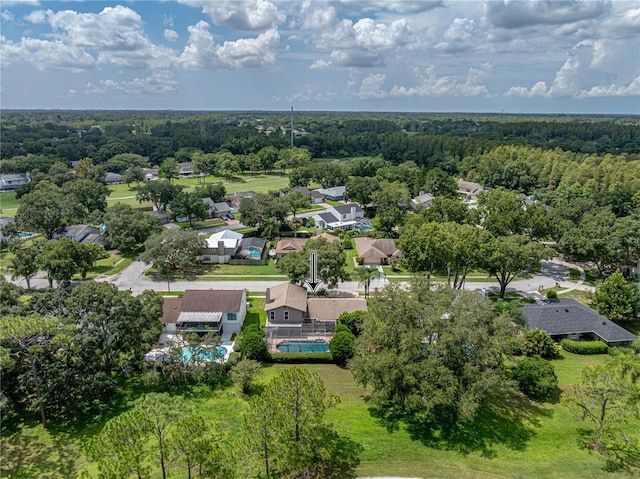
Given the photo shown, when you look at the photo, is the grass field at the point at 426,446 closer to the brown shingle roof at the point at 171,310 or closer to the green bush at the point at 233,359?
the green bush at the point at 233,359

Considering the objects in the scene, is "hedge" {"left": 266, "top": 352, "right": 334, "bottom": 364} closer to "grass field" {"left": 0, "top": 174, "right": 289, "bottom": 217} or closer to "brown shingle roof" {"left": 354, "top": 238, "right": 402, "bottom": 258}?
"brown shingle roof" {"left": 354, "top": 238, "right": 402, "bottom": 258}

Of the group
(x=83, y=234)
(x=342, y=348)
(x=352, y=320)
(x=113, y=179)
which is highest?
(x=113, y=179)

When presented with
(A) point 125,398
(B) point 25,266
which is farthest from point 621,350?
(B) point 25,266

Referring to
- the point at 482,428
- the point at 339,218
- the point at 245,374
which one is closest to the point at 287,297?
the point at 245,374

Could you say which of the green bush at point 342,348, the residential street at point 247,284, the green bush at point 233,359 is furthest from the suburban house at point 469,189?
the green bush at point 233,359

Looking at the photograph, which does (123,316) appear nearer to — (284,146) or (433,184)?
(433,184)

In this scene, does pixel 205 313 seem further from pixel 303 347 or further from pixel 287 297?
pixel 303 347

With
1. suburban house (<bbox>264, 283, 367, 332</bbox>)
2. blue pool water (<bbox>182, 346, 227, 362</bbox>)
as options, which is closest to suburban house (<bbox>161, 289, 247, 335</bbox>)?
suburban house (<bbox>264, 283, 367, 332</bbox>)
